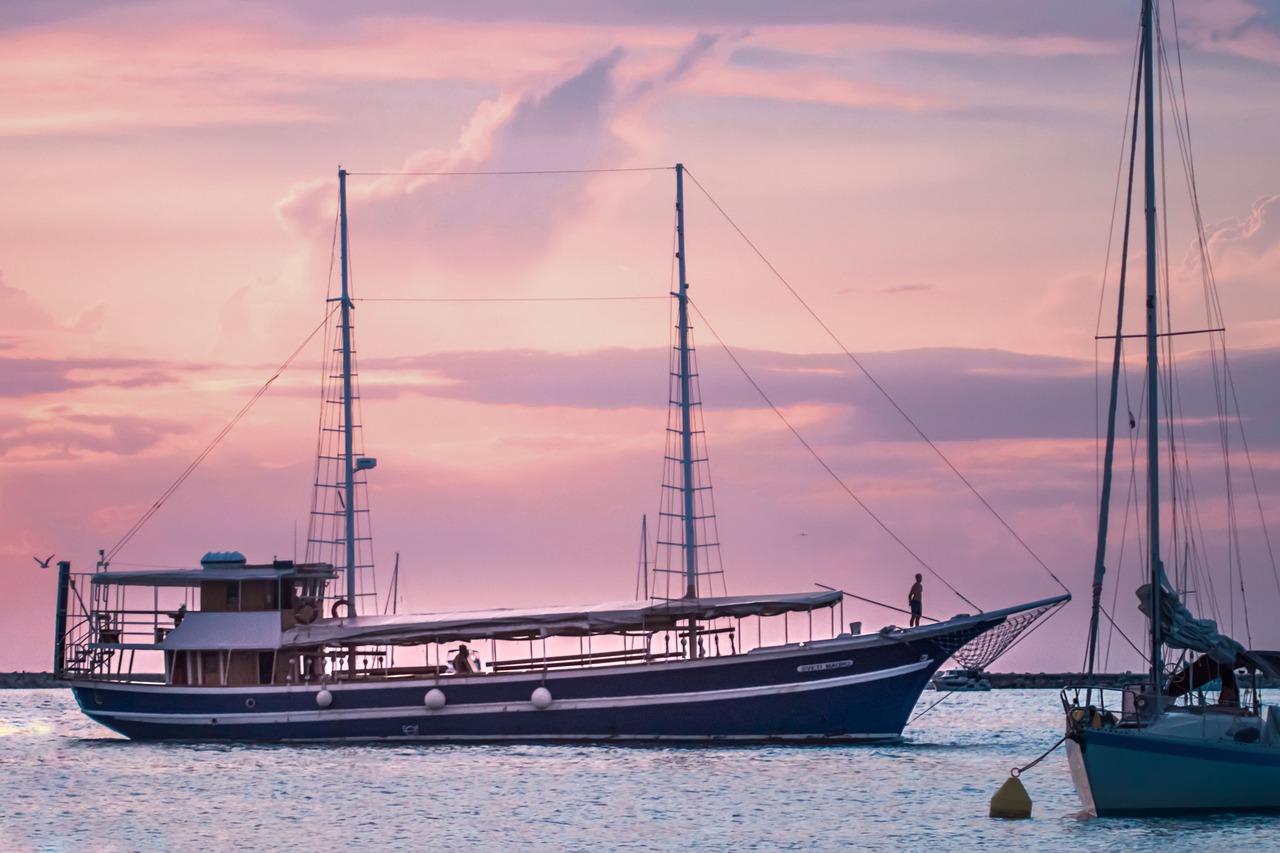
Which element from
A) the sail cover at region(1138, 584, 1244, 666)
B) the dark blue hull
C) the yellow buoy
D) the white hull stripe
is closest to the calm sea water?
the yellow buoy

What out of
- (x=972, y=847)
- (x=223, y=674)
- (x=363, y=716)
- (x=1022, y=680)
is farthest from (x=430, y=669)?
(x=1022, y=680)

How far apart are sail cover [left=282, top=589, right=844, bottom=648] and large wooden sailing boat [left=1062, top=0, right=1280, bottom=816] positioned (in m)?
21.7

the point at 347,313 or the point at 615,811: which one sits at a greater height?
the point at 347,313

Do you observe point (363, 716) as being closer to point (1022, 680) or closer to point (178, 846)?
point (178, 846)

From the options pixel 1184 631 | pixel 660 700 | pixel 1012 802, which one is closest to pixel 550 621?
pixel 660 700

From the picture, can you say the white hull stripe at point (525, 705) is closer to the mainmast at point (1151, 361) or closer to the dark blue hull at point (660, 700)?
the dark blue hull at point (660, 700)

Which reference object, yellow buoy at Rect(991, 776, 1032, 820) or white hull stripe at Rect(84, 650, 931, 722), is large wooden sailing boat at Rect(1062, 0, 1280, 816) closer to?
yellow buoy at Rect(991, 776, 1032, 820)

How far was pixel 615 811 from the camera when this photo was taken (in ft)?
164

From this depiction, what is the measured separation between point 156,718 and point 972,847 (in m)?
36.5

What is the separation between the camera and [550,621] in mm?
64000

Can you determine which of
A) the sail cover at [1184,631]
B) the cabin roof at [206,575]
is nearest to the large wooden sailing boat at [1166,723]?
the sail cover at [1184,631]

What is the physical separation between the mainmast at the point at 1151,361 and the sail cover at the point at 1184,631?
31 centimetres

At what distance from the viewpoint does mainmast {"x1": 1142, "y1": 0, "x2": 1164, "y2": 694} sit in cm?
4275

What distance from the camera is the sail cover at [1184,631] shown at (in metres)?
43.0
